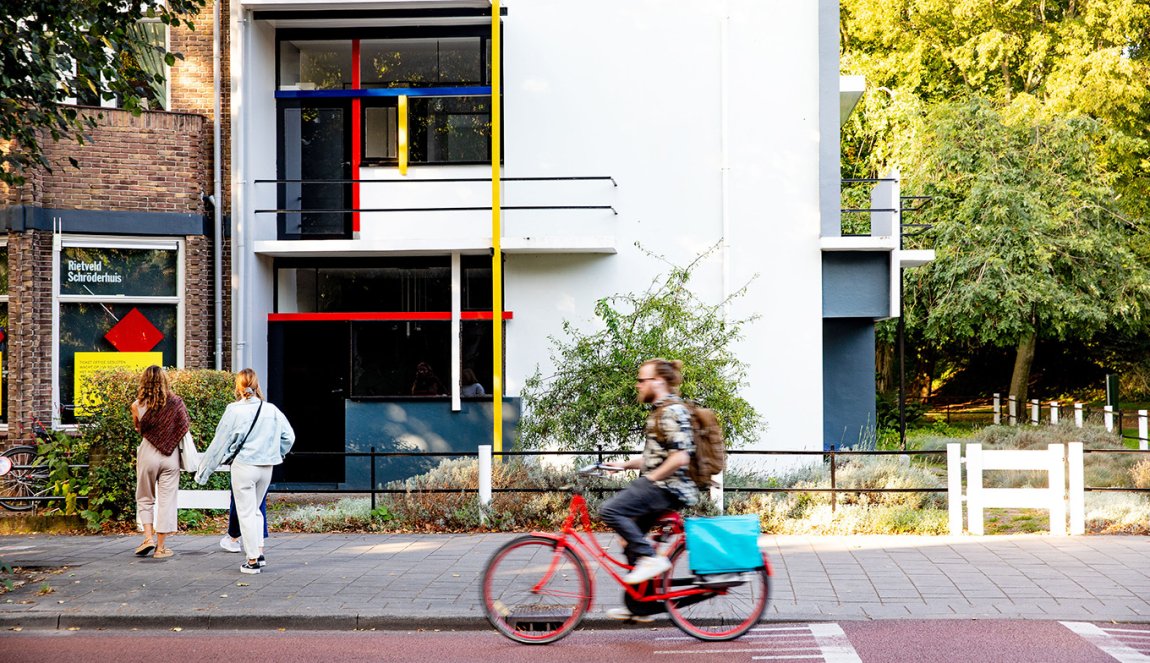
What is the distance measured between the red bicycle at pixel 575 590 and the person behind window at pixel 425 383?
8961 millimetres

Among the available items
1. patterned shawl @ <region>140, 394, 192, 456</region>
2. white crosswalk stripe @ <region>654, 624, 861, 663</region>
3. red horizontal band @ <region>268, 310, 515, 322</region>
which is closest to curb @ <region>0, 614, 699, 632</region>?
white crosswalk stripe @ <region>654, 624, 861, 663</region>

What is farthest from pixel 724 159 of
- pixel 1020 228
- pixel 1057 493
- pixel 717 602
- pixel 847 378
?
pixel 1020 228

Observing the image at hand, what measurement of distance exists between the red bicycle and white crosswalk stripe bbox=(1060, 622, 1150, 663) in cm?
210

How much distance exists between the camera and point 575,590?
7.60 meters

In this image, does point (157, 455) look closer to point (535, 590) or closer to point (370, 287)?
point (535, 590)

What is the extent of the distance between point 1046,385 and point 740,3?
32.5 meters

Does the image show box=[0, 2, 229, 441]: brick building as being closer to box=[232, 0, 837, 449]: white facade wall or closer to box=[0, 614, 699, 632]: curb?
box=[232, 0, 837, 449]: white facade wall

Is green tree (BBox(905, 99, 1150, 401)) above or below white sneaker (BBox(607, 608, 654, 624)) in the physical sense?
above

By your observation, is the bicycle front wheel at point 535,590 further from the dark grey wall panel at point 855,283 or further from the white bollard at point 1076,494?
the dark grey wall panel at point 855,283

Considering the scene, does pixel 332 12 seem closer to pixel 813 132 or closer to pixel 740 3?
pixel 740 3

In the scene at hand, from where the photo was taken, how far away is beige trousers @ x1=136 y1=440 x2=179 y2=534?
11.1 meters

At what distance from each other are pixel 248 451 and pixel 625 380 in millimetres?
4615

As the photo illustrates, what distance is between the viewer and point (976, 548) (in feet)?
36.2

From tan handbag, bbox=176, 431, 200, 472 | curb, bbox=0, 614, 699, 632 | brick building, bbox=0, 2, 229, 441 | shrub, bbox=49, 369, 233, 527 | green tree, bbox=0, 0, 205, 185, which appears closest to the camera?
curb, bbox=0, 614, 699, 632
